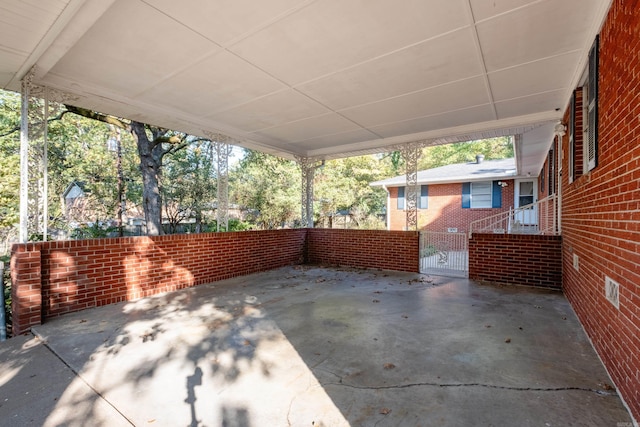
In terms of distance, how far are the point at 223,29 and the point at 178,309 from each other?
352 centimetres

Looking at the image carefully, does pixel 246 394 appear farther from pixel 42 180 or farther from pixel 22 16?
pixel 42 180

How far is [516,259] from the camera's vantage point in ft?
18.7

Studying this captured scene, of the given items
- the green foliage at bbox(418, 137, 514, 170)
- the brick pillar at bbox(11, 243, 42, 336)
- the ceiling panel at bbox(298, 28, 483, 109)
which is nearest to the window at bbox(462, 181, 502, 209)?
the ceiling panel at bbox(298, 28, 483, 109)

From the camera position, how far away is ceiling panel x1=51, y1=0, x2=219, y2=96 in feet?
9.30

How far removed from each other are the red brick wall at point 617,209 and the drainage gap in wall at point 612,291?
51mm

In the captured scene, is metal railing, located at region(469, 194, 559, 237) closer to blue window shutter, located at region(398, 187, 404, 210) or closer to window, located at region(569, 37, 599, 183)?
window, located at region(569, 37, 599, 183)

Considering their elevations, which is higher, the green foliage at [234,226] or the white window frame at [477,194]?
the white window frame at [477,194]

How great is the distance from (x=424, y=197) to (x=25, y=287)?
12.5 meters

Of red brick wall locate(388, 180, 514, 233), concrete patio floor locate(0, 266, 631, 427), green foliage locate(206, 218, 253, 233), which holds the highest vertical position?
red brick wall locate(388, 180, 514, 233)

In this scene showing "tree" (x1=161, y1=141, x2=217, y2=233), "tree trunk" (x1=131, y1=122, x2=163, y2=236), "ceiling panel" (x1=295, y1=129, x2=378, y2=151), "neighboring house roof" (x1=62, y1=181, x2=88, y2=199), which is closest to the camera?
"ceiling panel" (x1=295, y1=129, x2=378, y2=151)

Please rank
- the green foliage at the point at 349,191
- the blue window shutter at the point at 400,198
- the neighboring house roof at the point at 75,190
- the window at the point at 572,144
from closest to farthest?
Result: the window at the point at 572,144 → the neighboring house roof at the point at 75,190 → the blue window shutter at the point at 400,198 → the green foliage at the point at 349,191

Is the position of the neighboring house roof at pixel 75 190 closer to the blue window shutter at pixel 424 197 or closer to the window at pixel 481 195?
the blue window shutter at pixel 424 197

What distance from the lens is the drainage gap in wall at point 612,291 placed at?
227cm

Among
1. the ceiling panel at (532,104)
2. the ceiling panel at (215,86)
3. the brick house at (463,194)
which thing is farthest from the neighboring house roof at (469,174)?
the ceiling panel at (215,86)
